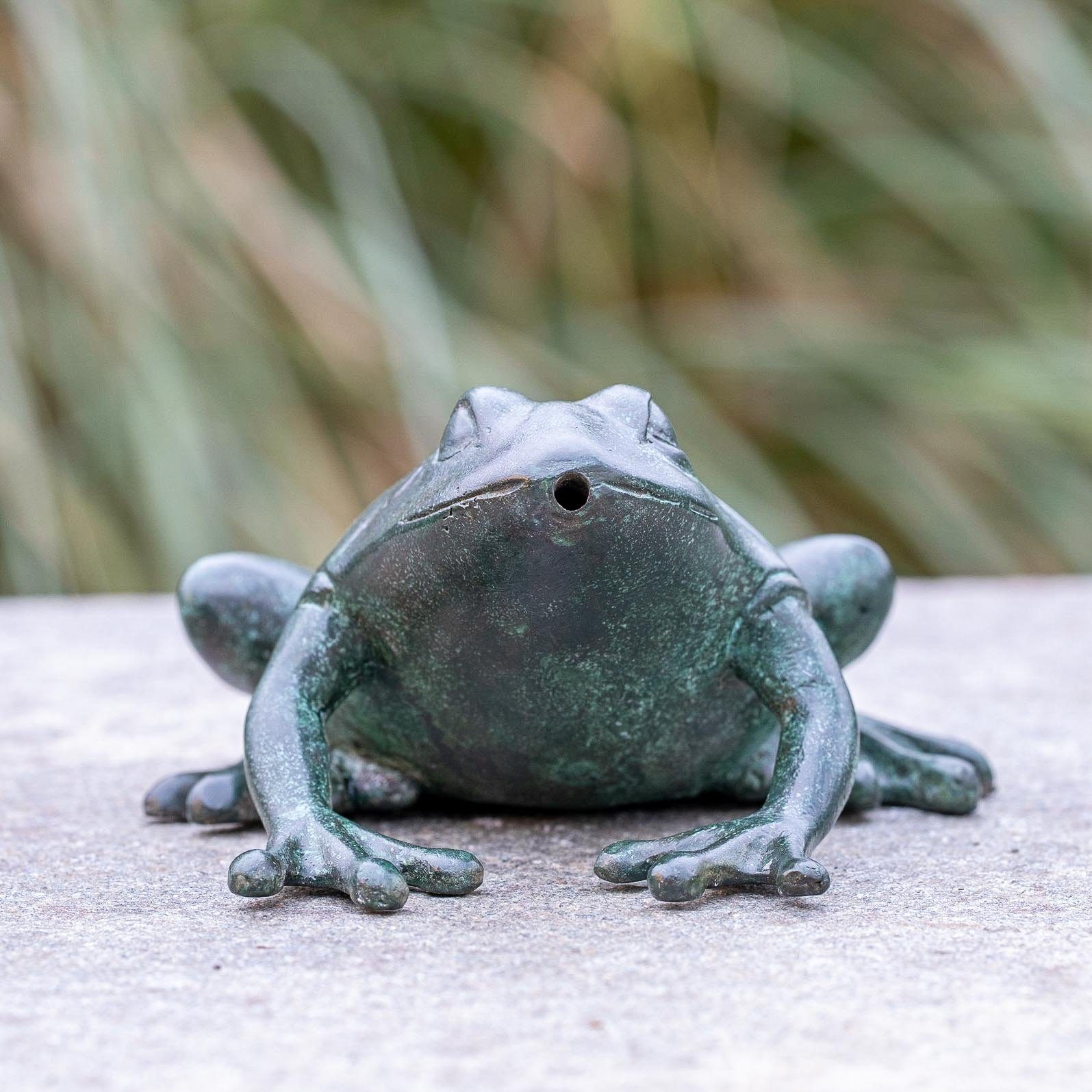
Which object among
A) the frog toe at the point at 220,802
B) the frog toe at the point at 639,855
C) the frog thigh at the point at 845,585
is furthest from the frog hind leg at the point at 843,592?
the frog toe at the point at 220,802

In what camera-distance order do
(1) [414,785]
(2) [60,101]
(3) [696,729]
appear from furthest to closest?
(2) [60,101] → (1) [414,785] → (3) [696,729]

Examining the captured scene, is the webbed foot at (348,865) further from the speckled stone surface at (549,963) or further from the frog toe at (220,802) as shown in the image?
the frog toe at (220,802)

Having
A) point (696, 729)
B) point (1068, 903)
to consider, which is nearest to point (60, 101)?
point (696, 729)

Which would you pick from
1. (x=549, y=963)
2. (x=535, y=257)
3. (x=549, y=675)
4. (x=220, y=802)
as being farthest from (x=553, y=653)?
(x=535, y=257)

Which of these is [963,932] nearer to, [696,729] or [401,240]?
[696,729]

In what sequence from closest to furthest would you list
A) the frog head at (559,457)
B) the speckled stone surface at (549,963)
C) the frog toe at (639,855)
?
the speckled stone surface at (549,963) < the frog head at (559,457) < the frog toe at (639,855)

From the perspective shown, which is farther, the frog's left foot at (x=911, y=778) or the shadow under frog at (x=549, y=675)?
the frog's left foot at (x=911, y=778)

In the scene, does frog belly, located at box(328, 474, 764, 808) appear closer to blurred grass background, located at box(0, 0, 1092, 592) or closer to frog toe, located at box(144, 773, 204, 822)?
frog toe, located at box(144, 773, 204, 822)
